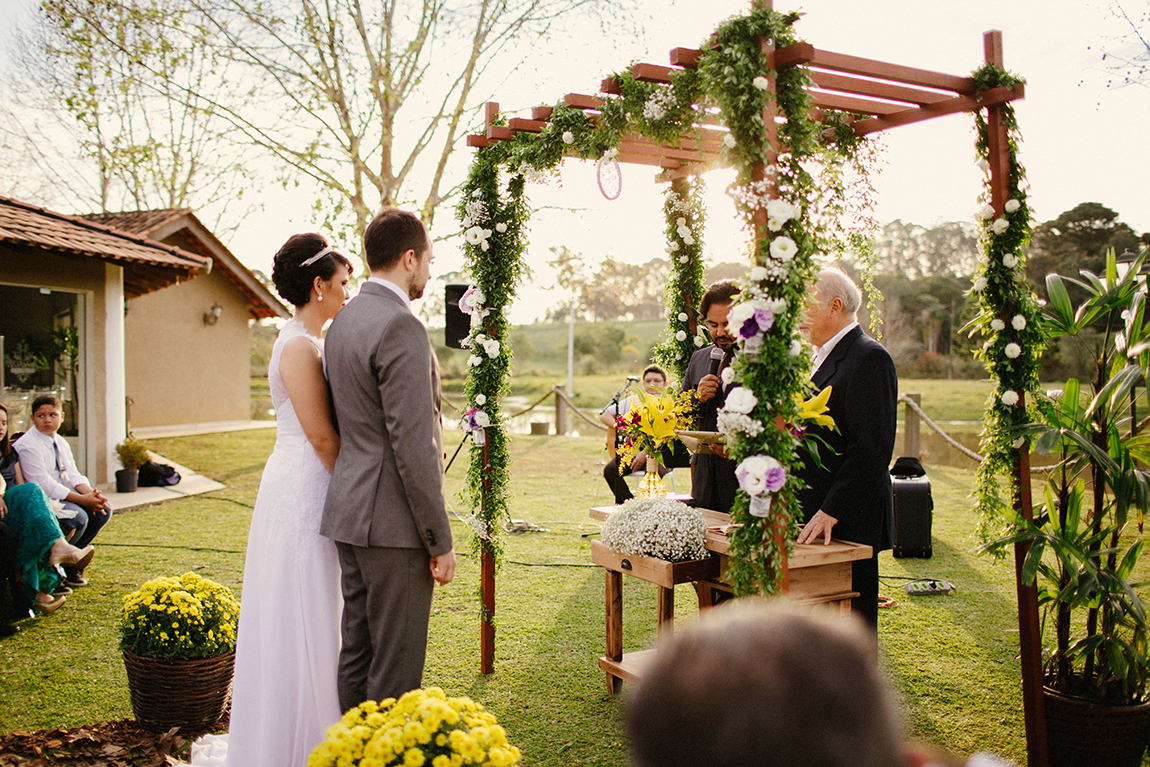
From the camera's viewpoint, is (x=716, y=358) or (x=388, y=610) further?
(x=716, y=358)

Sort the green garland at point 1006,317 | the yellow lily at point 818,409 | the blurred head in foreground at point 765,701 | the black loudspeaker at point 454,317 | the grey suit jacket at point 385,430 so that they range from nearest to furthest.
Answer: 1. the blurred head in foreground at point 765,701
2. the grey suit jacket at point 385,430
3. the yellow lily at point 818,409
4. the green garland at point 1006,317
5. the black loudspeaker at point 454,317

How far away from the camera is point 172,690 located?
3.75m

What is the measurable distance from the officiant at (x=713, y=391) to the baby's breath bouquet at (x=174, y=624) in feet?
8.89

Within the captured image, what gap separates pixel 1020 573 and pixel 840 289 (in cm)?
151

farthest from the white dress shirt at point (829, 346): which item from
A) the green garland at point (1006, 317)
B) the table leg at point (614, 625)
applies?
the table leg at point (614, 625)

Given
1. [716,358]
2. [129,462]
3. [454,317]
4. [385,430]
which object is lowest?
[129,462]

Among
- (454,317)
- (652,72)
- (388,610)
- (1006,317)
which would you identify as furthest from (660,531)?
(454,317)

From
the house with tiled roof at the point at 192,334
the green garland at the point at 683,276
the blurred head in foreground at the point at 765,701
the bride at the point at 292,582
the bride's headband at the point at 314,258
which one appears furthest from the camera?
the house with tiled roof at the point at 192,334

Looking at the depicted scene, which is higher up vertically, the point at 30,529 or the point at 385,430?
the point at 385,430

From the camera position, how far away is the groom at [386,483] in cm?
271

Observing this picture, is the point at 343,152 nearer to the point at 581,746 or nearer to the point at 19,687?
the point at 19,687

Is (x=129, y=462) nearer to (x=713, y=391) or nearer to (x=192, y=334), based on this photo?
(x=192, y=334)

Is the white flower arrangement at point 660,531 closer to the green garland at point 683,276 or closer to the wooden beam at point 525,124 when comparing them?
the green garland at point 683,276

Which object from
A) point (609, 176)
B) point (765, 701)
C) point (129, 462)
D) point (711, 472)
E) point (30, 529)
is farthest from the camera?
point (129, 462)
